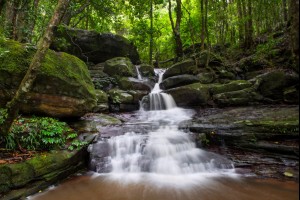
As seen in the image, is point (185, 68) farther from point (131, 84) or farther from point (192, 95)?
point (131, 84)

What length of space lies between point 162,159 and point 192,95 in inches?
219

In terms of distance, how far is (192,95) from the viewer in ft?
35.8

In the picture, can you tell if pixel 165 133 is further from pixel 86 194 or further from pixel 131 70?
pixel 131 70

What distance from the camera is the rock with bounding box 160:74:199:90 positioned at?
12.3 m

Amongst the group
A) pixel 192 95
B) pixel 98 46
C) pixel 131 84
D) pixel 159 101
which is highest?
pixel 98 46

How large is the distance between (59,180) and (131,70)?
9521mm

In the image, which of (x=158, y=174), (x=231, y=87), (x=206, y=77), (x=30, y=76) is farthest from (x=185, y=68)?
(x=30, y=76)

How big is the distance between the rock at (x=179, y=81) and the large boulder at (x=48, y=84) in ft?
20.9

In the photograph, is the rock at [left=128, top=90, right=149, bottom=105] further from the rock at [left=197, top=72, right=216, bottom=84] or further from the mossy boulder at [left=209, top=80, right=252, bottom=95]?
the mossy boulder at [left=209, top=80, right=252, bottom=95]

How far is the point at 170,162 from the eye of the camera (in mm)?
5770

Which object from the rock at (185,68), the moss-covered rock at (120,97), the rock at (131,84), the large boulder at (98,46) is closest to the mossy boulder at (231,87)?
the rock at (185,68)

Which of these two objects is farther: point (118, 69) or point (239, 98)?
point (118, 69)

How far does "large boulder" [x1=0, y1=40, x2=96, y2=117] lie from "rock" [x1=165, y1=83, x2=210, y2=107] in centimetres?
515

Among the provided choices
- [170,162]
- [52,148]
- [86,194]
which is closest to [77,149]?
[52,148]
